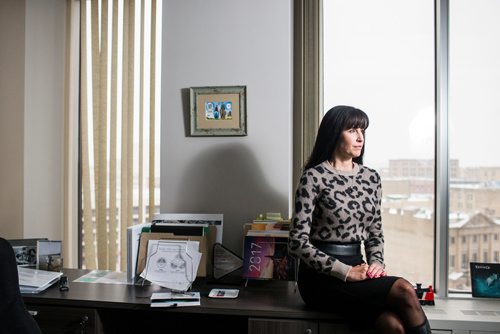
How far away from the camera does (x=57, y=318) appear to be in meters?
1.83

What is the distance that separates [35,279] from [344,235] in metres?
Answer: 1.42

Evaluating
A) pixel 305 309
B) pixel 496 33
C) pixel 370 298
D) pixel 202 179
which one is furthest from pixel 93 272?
pixel 496 33

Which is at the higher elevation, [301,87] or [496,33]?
[496,33]

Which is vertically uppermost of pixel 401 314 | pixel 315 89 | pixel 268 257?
pixel 315 89

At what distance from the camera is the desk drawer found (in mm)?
1817

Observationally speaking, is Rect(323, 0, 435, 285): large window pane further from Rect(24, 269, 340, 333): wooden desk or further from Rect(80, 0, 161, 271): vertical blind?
Rect(80, 0, 161, 271): vertical blind

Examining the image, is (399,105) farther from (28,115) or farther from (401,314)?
(28,115)

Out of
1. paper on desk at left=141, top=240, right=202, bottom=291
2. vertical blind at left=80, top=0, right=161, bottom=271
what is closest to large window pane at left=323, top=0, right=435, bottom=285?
paper on desk at left=141, top=240, right=202, bottom=291

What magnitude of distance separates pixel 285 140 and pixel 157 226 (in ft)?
2.62

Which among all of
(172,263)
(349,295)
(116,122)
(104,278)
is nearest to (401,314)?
(349,295)

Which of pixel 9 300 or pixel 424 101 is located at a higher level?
pixel 424 101

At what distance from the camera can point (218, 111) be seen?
7.60 feet

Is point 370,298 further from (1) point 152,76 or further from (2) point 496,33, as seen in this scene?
(1) point 152,76

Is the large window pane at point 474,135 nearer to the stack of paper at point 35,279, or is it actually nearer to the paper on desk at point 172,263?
the paper on desk at point 172,263
